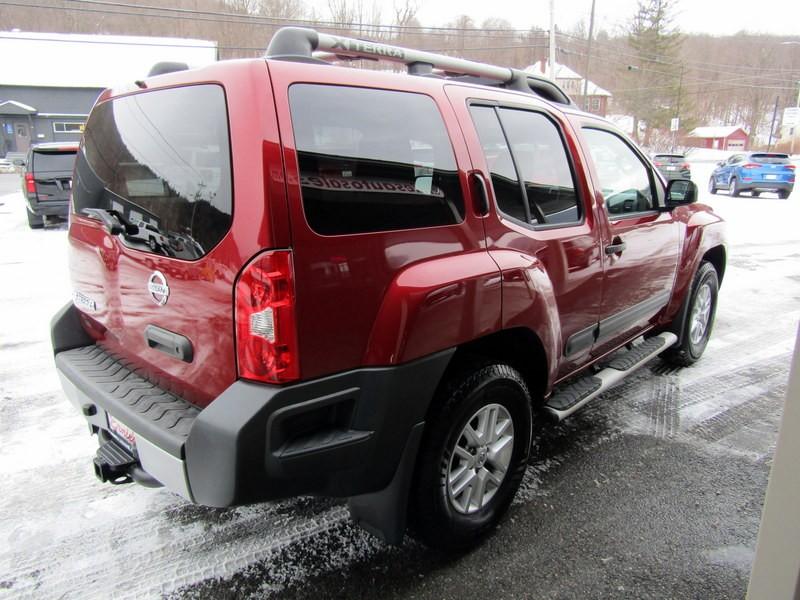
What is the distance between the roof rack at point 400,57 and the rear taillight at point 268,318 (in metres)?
0.84

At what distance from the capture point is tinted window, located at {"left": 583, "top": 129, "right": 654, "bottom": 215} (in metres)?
3.45

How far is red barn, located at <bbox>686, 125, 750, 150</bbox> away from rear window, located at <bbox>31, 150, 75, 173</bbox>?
260ft

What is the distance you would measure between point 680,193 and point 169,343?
11.4ft

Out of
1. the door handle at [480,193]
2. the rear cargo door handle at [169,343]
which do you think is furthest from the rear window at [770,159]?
the rear cargo door handle at [169,343]

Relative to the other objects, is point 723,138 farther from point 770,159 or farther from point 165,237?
point 165,237

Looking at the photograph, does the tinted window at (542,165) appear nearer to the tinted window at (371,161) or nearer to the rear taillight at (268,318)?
the tinted window at (371,161)

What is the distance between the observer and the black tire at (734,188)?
19906mm

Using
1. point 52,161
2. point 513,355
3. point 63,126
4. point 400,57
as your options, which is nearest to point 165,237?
point 400,57

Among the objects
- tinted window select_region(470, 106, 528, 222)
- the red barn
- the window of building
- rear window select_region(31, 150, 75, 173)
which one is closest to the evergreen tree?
the red barn

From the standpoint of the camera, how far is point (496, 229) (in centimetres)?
241

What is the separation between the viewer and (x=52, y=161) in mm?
11133

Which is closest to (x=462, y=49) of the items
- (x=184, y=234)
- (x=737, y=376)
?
(x=737, y=376)

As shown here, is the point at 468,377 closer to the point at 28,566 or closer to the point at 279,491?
the point at 279,491

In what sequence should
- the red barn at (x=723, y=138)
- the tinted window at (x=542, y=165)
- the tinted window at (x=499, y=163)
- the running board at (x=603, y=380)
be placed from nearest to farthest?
the tinted window at (x=499, y=163)
the tinted window at (x=542, y=165)
the running board at (x=603, y=380)
the red barn at (x=723, y=138)
